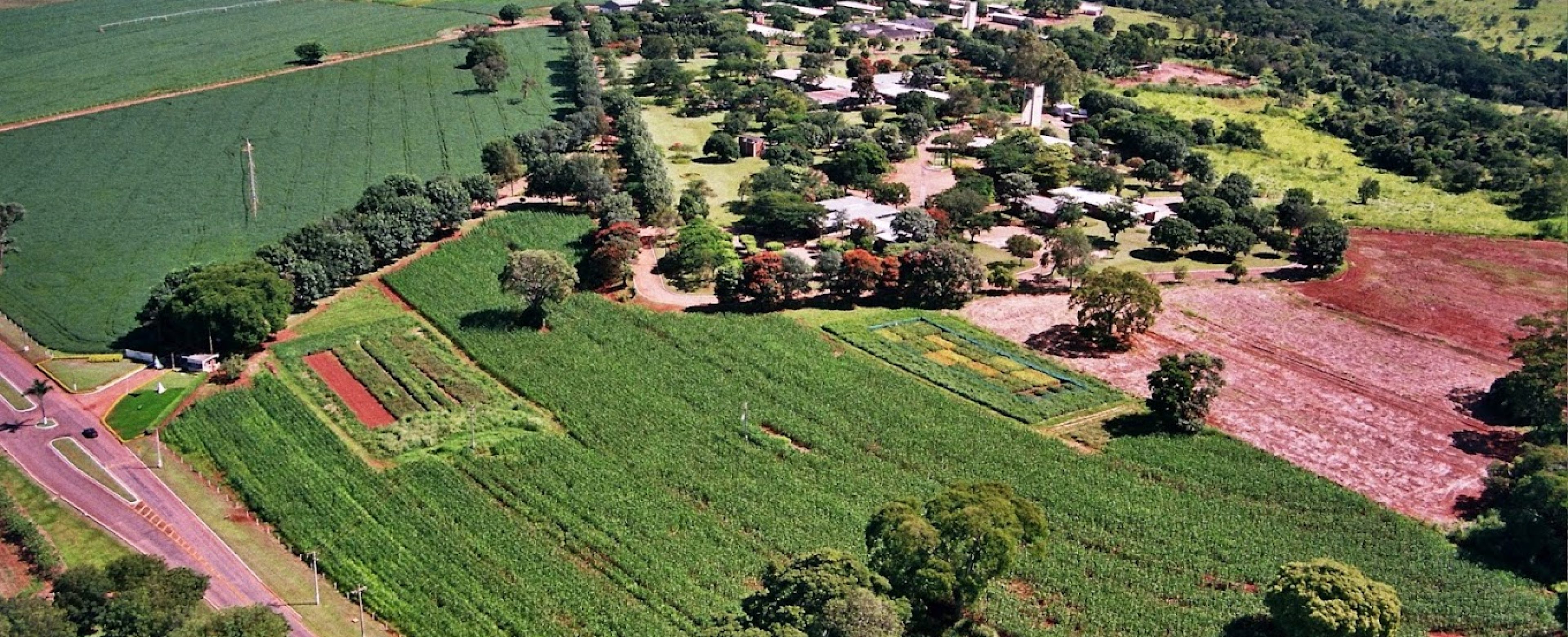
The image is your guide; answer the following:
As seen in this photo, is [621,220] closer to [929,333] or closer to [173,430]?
[929,333]

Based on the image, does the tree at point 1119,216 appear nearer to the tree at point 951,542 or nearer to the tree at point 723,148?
the tree at point 723,148

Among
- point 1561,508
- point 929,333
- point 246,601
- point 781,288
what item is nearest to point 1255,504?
point 1561,508

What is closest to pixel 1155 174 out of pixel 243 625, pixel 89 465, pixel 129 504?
pixel 129 504

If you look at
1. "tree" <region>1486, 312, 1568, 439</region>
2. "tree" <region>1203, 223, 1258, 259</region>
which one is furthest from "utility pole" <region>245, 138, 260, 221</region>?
"tree" <region>1486, 312, 1568, 439</region>

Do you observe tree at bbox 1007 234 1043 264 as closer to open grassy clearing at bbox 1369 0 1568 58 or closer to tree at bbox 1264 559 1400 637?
tree at bbox 1264 559 1400 637

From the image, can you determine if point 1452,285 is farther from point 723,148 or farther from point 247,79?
point 247,79
